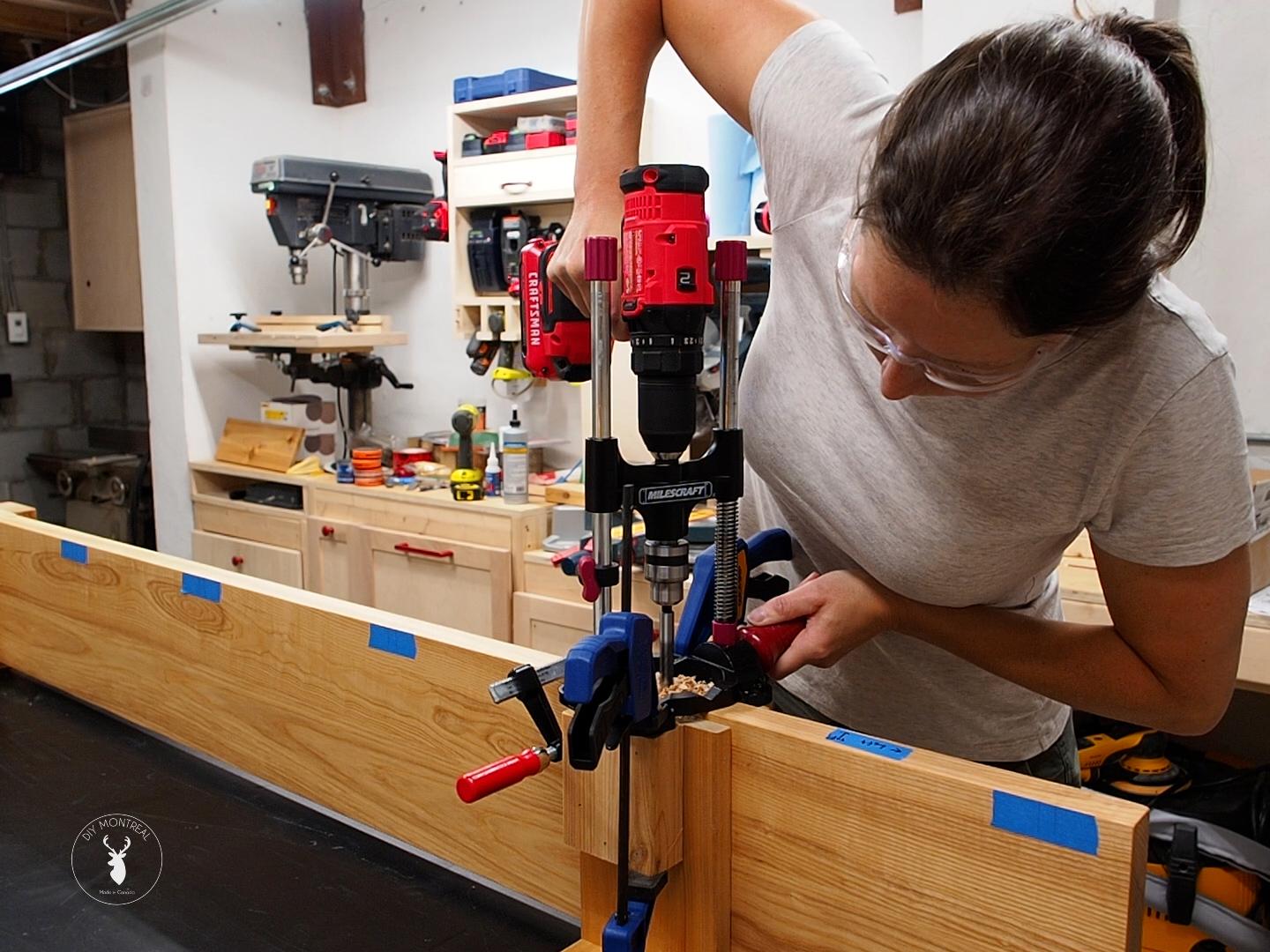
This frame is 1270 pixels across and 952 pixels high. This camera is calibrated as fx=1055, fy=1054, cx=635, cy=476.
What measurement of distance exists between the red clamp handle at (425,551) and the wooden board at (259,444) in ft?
2.06

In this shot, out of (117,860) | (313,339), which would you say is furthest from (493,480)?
(117,860)

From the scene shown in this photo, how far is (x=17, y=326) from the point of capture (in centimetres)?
414

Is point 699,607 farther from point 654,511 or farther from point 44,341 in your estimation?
point 44,341

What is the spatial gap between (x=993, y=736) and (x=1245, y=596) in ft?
0.90

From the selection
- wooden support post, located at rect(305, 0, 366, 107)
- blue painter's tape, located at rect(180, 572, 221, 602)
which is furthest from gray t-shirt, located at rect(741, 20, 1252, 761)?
wooden support post, located at rect(305, 0, 366, 107)

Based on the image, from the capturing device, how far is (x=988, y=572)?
822 millimetres

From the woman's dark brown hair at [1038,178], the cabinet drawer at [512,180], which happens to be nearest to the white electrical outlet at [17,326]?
the cabinet drawer at [512,180]

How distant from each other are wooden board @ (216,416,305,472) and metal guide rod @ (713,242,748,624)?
2650 mm

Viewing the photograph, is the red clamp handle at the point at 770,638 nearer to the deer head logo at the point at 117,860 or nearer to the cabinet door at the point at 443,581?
the deer head logo at the point at 117,860

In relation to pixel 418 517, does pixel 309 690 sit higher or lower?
higher

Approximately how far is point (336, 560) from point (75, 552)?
66.6 inches

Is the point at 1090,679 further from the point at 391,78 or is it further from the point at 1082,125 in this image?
the point at 391,78

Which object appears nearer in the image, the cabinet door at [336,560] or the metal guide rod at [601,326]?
the metal guide rod at [601,326]

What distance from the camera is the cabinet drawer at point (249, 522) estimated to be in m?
3.13
